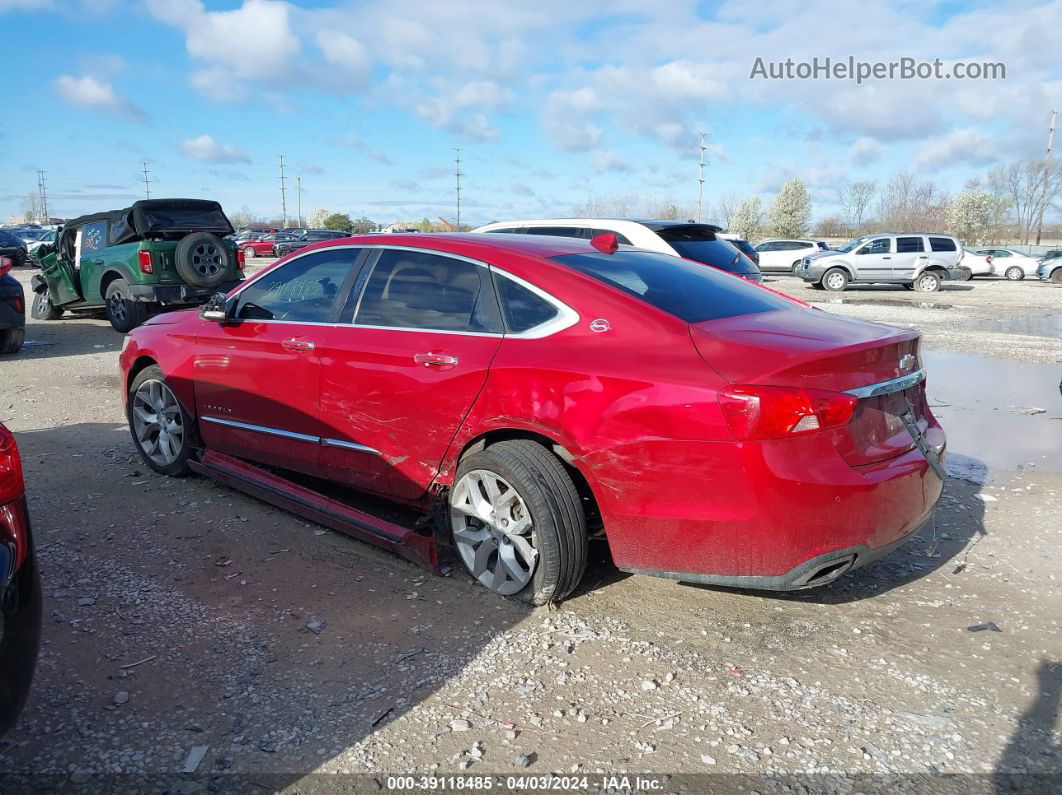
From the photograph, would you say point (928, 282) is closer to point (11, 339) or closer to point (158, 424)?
point (11, 339)

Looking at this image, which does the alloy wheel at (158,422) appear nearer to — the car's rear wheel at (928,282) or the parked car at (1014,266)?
the car's rear wheel at (928,282)

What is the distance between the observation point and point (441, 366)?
3850 mm

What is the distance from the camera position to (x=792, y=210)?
8581 centimetres

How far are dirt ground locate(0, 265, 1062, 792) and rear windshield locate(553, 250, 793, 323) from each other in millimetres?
1340

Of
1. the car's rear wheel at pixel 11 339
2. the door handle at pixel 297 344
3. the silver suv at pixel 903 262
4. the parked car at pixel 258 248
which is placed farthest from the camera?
the parked car at pixel 258 248

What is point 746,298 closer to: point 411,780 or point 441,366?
point 441,366

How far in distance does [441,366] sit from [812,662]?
6.64ft

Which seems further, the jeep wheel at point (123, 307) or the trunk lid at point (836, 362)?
the jeep wheel at point (123, 307)

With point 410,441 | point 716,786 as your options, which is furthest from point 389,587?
point 716,786

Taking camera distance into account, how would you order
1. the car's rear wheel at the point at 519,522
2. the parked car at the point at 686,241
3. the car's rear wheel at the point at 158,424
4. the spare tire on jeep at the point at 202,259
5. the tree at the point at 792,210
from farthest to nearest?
the tree at the point at 792,210 < the spare tire on jeep at the point at 202,259 < the parked car at the point at 686,241 < the car's rear wheel at the point at 158,424 < the car's rear wheel at the point at 519,522

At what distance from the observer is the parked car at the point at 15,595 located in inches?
90.4

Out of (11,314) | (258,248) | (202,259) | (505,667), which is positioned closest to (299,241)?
(258,248)

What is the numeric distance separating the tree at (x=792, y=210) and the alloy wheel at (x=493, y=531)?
3395 inches

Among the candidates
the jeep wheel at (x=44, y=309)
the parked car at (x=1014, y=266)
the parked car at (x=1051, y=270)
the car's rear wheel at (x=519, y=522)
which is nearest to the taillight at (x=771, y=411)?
the car's rear wheel at (x=519, y=522)
